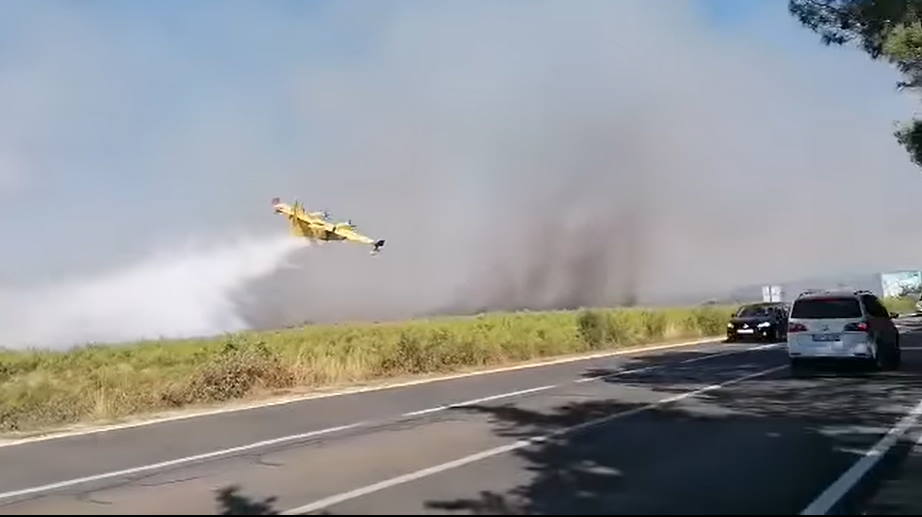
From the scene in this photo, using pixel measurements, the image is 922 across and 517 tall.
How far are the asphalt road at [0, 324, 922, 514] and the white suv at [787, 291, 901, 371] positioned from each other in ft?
8.21

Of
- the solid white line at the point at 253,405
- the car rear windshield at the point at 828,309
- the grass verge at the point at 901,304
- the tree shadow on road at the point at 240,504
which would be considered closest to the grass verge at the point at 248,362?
the solid white line at the point at 253,405

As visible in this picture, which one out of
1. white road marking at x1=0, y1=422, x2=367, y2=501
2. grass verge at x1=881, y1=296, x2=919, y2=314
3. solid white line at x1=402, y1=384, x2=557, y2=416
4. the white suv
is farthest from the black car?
grass verge at x1=881, y1=296, x2=919, y2=314

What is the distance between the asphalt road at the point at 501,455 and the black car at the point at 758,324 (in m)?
22.0

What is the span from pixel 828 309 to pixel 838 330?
616 mm

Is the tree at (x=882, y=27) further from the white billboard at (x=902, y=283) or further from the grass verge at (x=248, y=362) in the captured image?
the white billboard at (x=902, y=283)

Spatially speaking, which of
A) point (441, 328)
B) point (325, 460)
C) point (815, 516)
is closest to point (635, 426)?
point (325, 460)

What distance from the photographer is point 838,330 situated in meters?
21.6

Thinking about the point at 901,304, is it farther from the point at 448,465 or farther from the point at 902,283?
the point at 448,465

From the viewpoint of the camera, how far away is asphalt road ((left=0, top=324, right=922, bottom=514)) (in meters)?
8.38

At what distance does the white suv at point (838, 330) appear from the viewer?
21.4 m

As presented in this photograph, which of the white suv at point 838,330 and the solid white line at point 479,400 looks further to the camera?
the white suv at point 838,330

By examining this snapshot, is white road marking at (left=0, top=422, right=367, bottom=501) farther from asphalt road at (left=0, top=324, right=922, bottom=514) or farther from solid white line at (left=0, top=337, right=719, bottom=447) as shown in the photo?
solid white line at (left=0, top=337, right=719, bottom=447)

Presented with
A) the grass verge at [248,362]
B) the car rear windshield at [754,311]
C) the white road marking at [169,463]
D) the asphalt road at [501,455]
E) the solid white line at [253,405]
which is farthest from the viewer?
the car rear windshield at [754,311]

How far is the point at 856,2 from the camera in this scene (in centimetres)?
1972
